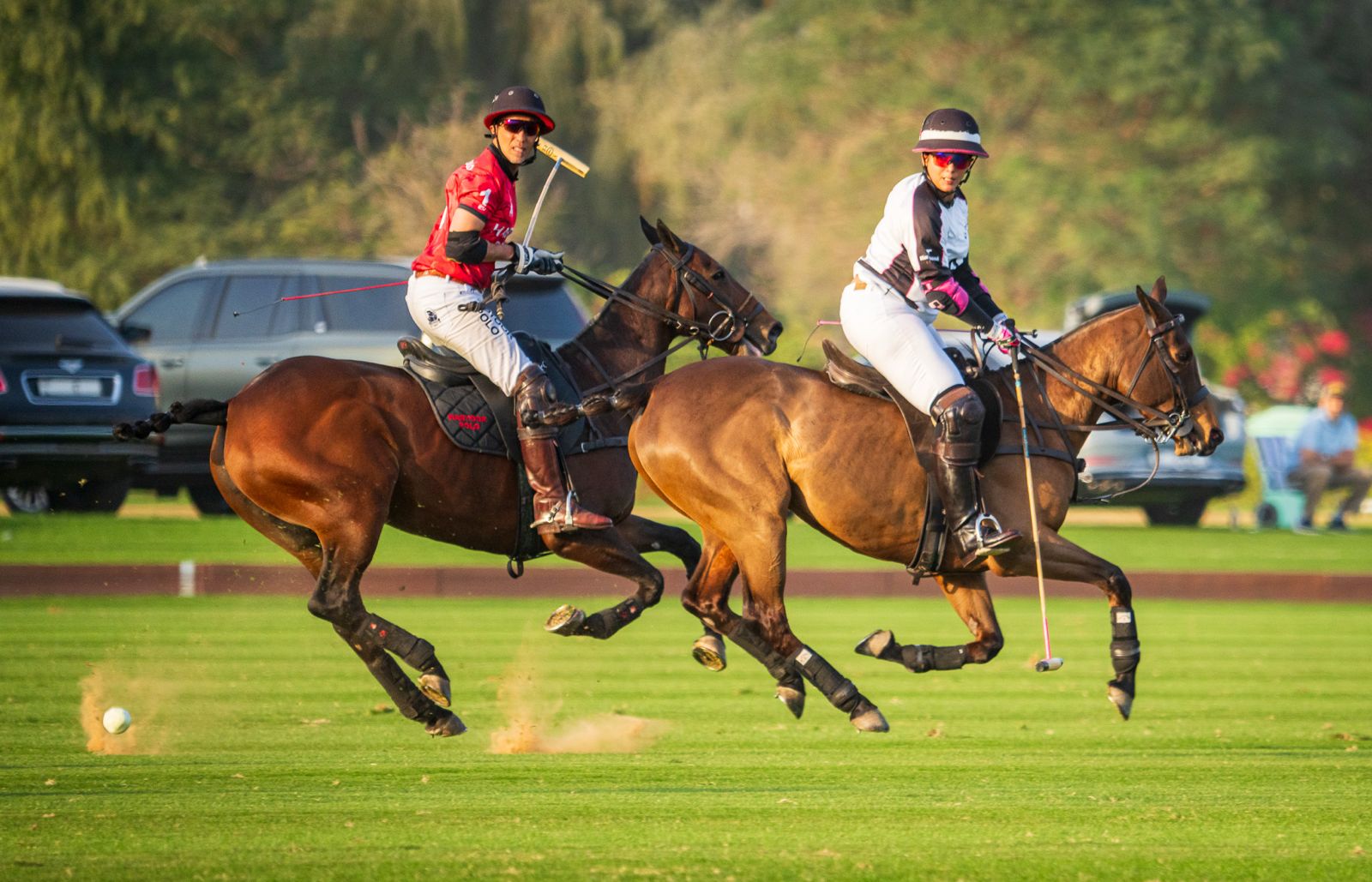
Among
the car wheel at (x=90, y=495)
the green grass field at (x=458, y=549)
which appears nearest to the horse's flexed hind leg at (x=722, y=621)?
the green grass field at (x=458, y=549)

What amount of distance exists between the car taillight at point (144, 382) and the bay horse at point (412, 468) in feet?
25.7

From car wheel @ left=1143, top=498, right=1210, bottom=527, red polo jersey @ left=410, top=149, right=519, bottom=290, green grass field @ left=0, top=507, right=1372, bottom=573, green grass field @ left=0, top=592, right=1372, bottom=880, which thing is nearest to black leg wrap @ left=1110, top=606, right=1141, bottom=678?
green grass field @ left=0, top=592, right=1372, bottom=880

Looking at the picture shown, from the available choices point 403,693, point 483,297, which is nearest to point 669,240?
point 483,297

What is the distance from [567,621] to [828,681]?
116 cm

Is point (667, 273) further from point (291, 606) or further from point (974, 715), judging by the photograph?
point (291, 606)

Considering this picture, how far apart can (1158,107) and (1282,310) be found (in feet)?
13.9

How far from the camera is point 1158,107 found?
34625mm

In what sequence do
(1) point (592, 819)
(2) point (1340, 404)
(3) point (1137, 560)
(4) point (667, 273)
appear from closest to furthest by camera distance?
1. (1) point (592, 819)
2. (4) point (667, 273)
3. (3) point (1137, 560)
4. (2) point (1340, 404)

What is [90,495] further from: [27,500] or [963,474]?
[963,474]

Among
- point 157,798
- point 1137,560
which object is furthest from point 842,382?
point 1137,560

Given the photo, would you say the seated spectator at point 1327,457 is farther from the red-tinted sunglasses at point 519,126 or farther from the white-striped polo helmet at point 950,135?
the red-tinted sunglasses at point 519,126

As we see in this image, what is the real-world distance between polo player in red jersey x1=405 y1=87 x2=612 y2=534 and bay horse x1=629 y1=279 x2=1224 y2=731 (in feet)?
1.37

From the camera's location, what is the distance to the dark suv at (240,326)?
55.6ft

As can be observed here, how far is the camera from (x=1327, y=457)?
21.3 meters
